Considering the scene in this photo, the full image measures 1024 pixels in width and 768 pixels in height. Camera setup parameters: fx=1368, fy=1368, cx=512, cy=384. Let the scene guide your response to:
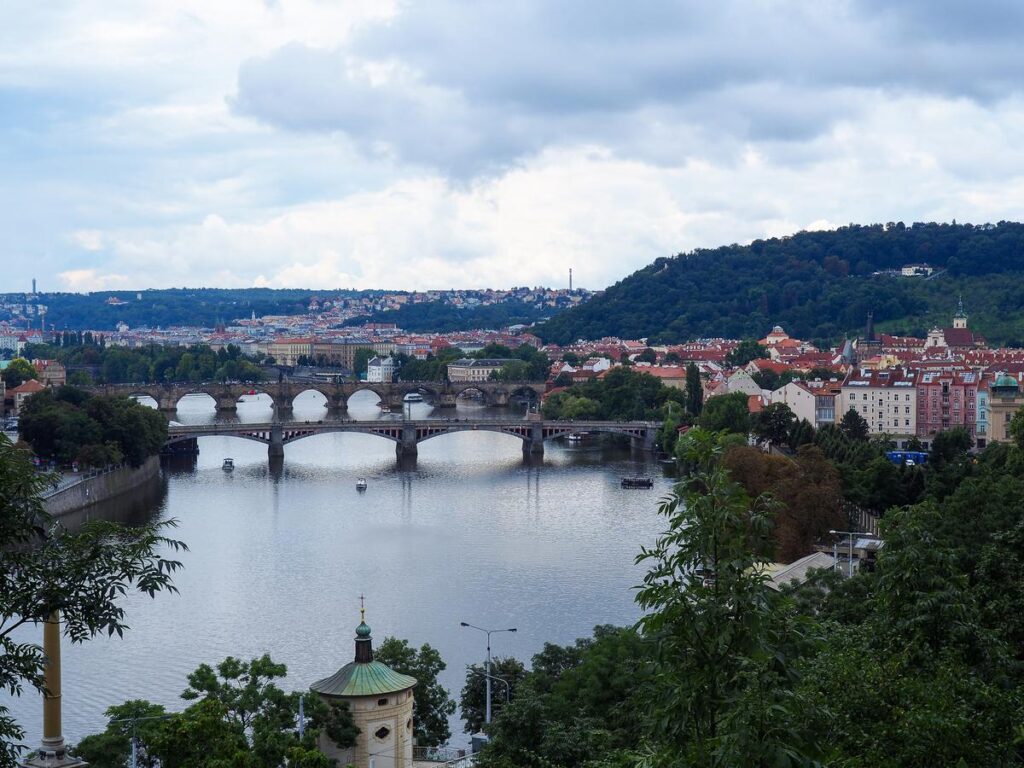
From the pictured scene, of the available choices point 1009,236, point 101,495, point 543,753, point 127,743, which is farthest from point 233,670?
point 1009,236

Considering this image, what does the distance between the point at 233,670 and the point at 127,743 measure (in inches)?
64.0

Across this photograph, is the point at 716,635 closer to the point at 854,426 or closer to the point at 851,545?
the point at 851,545

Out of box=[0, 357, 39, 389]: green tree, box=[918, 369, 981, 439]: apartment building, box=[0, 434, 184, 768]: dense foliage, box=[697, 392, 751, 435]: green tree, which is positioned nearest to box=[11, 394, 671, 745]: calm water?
box=[697, 392, 751, 435]: green tree

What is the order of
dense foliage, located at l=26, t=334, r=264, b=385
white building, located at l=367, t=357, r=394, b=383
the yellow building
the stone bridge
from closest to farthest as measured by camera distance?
the yellow building
the stone bridge
dense foliage, located at l=26, t=334, r=264, b=385
white building, located at l=367, t=357, r=394, b=383

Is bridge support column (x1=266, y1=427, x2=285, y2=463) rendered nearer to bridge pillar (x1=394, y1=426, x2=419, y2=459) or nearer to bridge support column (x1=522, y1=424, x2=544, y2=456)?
bridge pillar (x1=394, y1=426, x2=419, y2=459)

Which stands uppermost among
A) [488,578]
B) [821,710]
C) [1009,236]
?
[1009,236]

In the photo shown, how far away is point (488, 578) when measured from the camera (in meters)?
28.2

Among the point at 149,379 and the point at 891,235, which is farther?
the point at 891,235

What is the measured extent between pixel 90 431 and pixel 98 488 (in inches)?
113

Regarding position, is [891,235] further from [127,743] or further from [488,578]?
[127,743]

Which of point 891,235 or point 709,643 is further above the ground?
point 891,235

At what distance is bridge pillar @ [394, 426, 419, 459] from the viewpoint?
51906 millimetres

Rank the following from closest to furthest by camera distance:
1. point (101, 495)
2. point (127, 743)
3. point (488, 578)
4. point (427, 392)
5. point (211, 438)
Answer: point (127, 743)
point (488, 578)
point (101, 495)
point (211, 438)
point (427, 392)

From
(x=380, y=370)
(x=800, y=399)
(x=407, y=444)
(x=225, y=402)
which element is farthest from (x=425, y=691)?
(x=380, y=370)
